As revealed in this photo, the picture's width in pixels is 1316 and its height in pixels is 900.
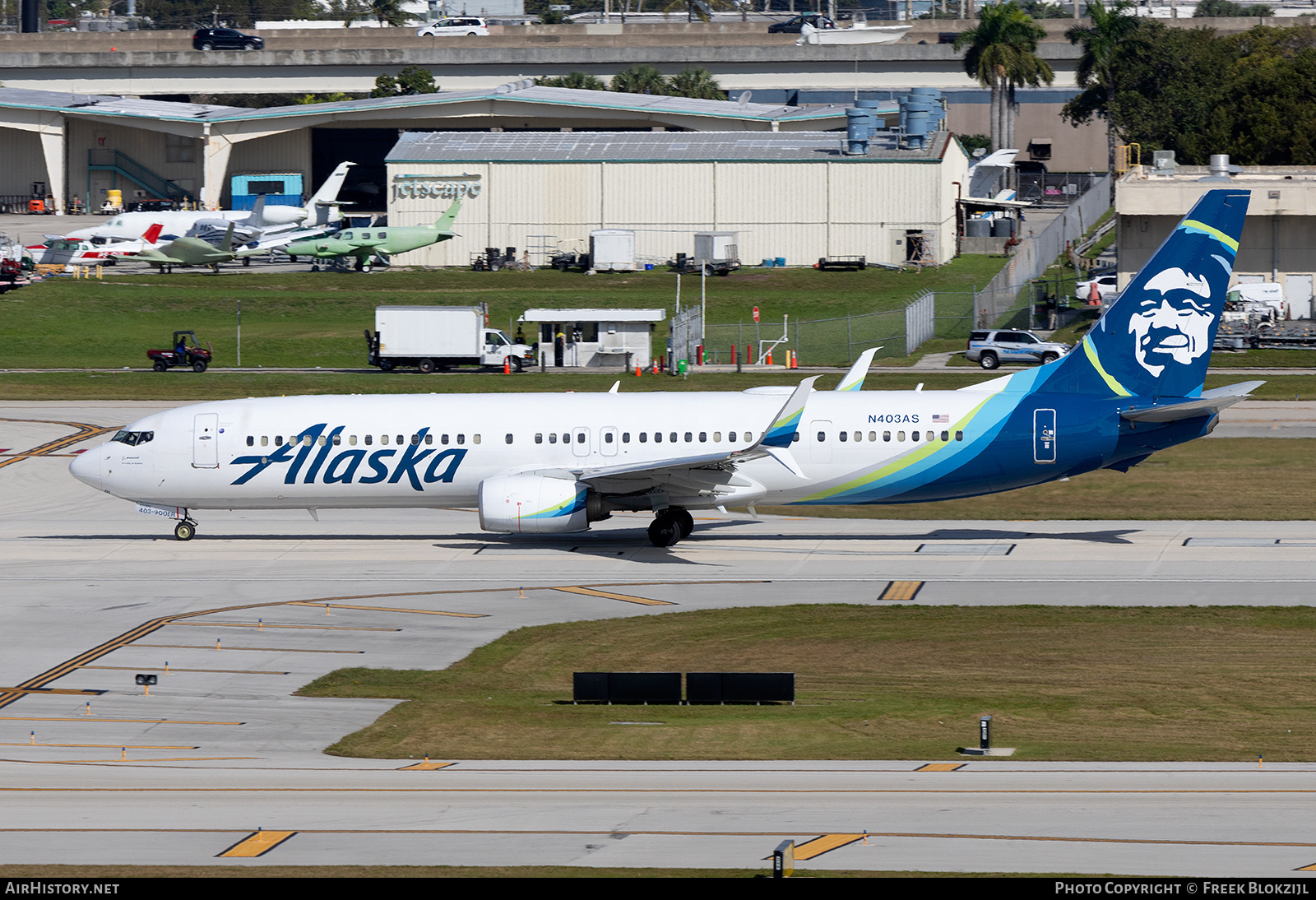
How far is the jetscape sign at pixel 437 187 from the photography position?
110 meters

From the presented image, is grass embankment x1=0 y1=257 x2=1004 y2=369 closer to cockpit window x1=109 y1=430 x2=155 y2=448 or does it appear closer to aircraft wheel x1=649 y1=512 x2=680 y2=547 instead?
cockpit window x1=109 y1=430 x2=155 y2=448

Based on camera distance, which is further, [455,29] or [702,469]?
[455,29]

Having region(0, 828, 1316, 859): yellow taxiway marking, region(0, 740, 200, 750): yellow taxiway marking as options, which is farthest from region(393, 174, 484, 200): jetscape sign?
region(0, 828, 1316, 859): yellow taxiway marking

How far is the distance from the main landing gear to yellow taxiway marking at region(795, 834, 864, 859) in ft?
76.2

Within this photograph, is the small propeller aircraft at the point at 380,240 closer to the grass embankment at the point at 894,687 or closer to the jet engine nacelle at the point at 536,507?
the jet engine nacelle at the point at 536,507

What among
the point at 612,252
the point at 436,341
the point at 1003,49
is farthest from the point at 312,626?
the point at 1003,49

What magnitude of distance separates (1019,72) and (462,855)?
129309 millimetres

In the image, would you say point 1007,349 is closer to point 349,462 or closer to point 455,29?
point 349,462

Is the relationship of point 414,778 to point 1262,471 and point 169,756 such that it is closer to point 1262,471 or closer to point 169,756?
point 169,756

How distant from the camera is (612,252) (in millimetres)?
105125

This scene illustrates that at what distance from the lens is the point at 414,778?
78.4 feet

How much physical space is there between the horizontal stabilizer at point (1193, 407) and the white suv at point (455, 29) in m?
150

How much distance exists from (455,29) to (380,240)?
81644 mm

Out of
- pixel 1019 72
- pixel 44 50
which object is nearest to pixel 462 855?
pixel 1019 72
